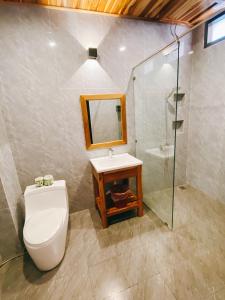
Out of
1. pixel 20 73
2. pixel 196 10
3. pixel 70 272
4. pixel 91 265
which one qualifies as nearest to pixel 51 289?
pixel 70 272

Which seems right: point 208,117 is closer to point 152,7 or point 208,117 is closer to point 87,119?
point 152,7

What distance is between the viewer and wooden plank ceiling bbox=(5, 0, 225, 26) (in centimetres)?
169

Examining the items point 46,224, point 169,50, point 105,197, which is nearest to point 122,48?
point 169,50

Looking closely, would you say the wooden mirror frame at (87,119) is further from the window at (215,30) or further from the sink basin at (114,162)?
the window at (215,30)

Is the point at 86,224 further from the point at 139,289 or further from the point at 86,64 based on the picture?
the point at 86,64

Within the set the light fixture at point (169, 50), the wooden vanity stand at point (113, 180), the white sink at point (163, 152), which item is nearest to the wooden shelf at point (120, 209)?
the wooden vanity stand at point (113, 180)

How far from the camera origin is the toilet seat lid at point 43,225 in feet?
4.38

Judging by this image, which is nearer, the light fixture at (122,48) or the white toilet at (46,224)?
the white toilet at (46,224)

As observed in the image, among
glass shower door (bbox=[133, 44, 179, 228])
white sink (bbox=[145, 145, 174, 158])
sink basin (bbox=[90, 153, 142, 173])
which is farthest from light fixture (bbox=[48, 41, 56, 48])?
white sink (bbox=[145, 145, 174, 158])

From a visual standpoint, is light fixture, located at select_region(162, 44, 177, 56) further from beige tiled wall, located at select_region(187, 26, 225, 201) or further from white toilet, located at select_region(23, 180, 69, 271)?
white toilet, located at select_region(23, 180, 69, 271)

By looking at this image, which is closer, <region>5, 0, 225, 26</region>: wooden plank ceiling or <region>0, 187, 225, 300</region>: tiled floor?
<region>0, 187, 225, 300</region>: tiled floor

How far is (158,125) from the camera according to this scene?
6.50 feet

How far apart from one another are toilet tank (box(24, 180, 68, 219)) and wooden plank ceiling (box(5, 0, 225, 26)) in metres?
2.04

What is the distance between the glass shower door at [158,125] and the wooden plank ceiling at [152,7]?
61cm
